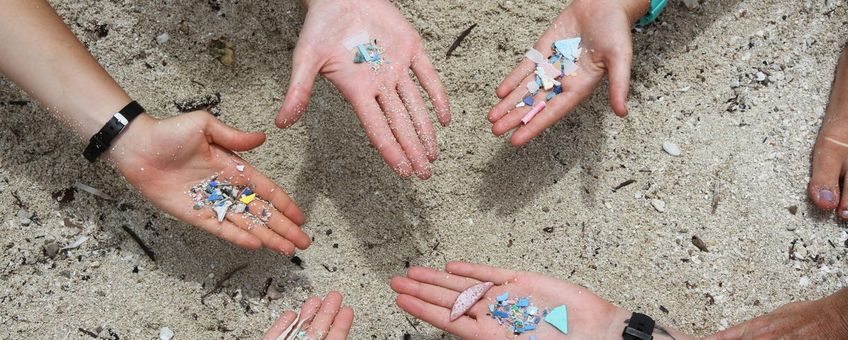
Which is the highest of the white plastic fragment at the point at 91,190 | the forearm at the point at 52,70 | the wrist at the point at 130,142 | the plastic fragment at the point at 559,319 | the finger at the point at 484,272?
the forearm at the point at 52,70

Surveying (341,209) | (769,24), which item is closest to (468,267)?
(341,209)

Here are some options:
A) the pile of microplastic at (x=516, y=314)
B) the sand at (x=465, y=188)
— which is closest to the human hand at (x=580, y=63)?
the sand at (x=465, y=188)

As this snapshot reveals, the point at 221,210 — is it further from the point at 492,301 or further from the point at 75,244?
the point at 492,301

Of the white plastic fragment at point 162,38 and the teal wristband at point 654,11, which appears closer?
the teal wristband at point 654,11

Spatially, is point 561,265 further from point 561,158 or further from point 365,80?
point 365,80

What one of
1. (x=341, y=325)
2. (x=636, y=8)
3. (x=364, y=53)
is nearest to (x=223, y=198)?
(x=341, y=325)

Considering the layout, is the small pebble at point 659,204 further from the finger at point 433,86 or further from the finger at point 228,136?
the finger at point 228,136

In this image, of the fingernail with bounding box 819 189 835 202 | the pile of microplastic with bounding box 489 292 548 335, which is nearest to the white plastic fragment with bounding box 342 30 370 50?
the pile of microplastic with bounding box 489 292 548 335
